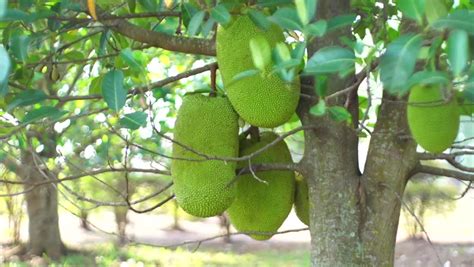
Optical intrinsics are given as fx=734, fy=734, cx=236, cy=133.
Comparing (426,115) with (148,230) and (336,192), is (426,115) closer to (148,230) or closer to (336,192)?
(336,192)

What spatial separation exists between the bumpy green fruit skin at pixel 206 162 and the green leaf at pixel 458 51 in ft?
2.60

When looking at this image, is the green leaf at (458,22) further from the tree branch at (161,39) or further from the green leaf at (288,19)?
the tree branch at (161,39)

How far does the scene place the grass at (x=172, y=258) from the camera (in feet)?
19.7

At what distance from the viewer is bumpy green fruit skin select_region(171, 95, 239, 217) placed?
1408mm

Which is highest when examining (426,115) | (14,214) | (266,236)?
(426,115)

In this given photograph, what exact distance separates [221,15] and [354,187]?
17.9 inches

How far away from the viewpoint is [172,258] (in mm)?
6219

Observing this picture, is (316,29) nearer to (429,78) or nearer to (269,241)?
(429,78)

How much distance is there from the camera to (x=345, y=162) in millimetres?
1321

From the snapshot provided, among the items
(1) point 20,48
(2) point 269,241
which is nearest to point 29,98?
(1) point 20,48

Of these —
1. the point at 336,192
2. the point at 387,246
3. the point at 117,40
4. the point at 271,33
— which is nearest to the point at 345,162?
the point at 336,192

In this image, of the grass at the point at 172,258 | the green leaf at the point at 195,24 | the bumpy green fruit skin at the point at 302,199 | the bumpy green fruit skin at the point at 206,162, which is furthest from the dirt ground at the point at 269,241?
the green leaf at the point at 195,24

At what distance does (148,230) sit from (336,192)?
6.31 meters

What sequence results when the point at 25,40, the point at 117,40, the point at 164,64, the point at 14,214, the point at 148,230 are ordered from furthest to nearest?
the point at 148,230 → the point at 14,214 → the point at 164,64 → the point at 117,40 → the point at 25,40
